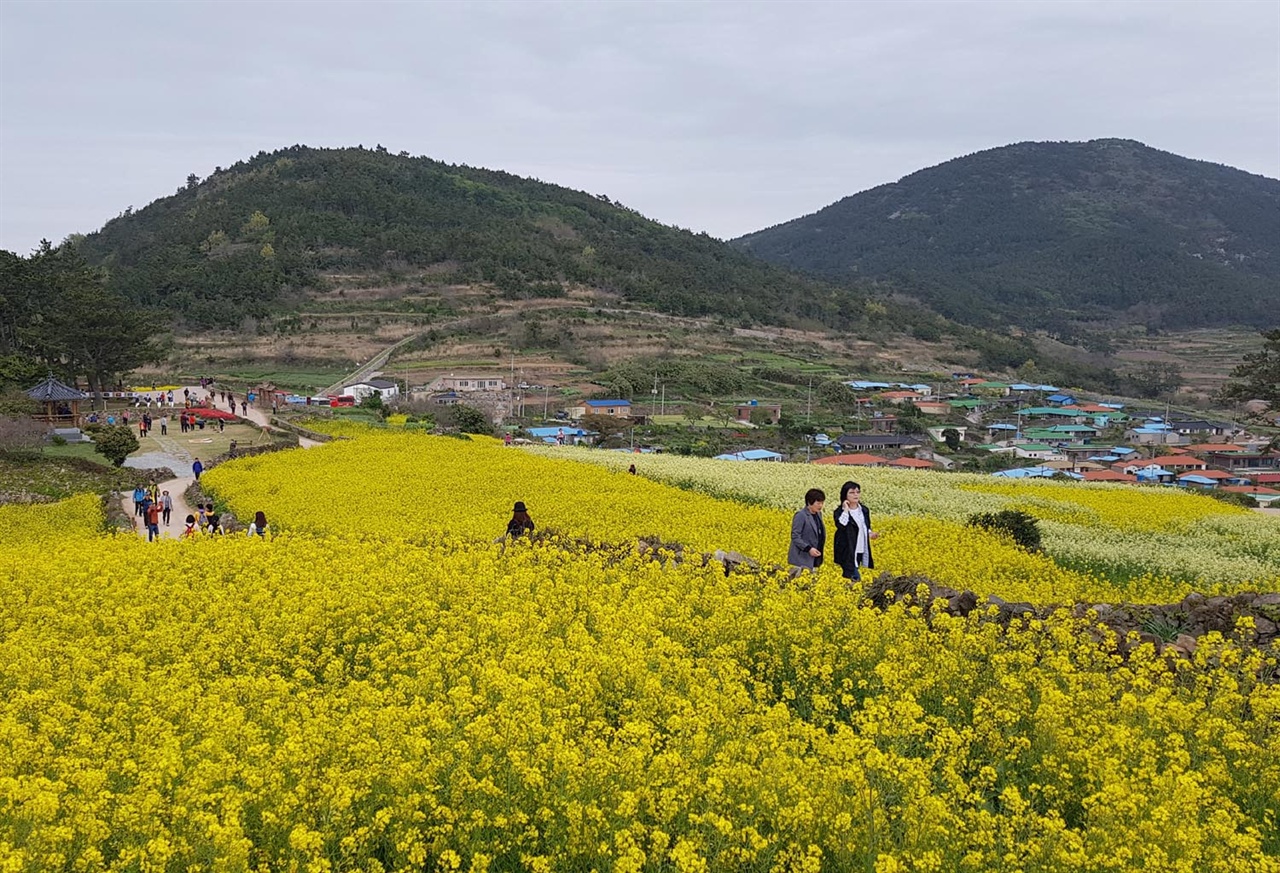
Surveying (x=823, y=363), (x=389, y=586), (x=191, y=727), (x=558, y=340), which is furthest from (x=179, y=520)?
(x=823, y=363)

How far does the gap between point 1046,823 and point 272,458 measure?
93.2 feet

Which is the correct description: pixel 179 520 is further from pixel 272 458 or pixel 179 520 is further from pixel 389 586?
pixel 389 586

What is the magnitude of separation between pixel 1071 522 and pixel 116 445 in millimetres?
27804

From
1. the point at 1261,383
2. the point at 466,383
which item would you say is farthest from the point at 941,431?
the point at 1261,383

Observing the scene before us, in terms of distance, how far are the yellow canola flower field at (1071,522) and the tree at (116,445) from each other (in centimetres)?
1549

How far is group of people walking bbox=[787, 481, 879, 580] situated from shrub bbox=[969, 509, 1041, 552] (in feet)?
21.9

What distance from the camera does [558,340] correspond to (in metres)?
92.8

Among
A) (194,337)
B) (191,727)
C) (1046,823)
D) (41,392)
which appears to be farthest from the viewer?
(194,337)

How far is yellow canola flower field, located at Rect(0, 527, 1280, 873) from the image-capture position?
4398 mm

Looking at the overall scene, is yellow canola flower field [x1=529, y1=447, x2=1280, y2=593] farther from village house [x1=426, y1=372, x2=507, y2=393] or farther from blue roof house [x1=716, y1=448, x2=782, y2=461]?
village house [x1=426, y1=372, x2=507, y2=393]

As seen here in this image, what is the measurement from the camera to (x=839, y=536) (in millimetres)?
9453

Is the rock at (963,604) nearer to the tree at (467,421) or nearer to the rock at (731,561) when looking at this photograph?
the rock at (731,561)

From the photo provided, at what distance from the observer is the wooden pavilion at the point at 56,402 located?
35.5m

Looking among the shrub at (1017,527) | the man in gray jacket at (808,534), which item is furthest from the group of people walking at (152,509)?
the shrub at (1017,527)
